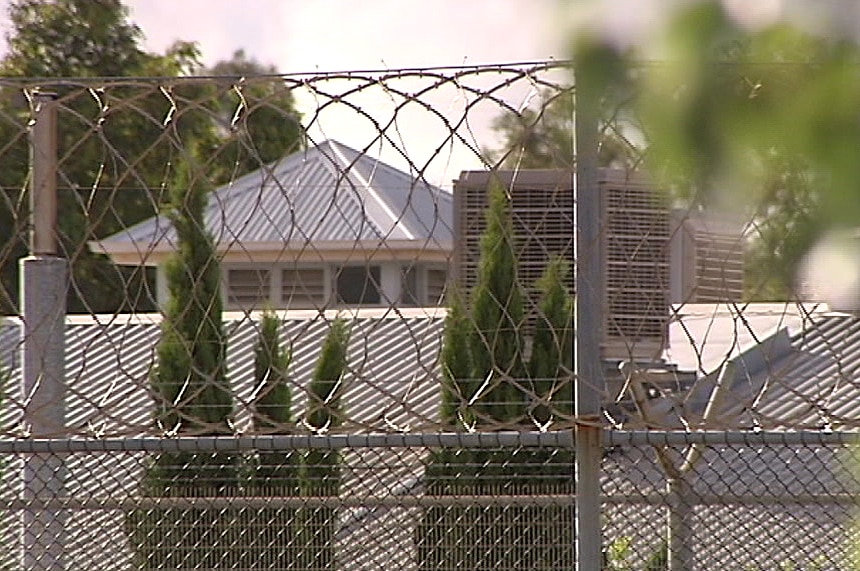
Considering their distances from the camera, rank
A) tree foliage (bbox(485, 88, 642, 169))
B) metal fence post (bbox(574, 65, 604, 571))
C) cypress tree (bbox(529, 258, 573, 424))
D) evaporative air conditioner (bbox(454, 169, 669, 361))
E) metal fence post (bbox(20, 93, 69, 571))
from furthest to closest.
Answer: evaporative air conditioner (bbox(454, 169, 669, 361))
cypress tree (bbox(529, 258, 573, 424))
metal fence post (bbox(20, 93, 69, 571))
metal fence post (bbox(574, 65, 604, 571))
tree foliage (bbox(485, 88, 642, 169))

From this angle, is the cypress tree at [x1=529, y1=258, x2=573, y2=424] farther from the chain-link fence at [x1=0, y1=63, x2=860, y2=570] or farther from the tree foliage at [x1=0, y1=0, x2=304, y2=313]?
the tree foliage at [x1=0, y1=0, x2=304, y2=313]

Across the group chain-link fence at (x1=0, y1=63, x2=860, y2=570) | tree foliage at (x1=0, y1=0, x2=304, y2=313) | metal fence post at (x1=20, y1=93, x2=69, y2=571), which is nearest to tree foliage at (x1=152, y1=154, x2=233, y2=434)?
tree foliage at (x1=0, y1=0, x2=304, y2=313)

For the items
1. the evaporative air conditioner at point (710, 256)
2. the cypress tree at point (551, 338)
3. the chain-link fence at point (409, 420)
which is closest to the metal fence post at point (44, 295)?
the chain-link fence at point (409, 420)

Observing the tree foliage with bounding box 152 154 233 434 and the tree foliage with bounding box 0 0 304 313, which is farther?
the tree foliage with bounding box 152 154 233 434

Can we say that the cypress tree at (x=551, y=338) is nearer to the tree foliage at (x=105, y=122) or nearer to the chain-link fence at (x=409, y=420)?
the chain-link fence at (x=409, y=420)

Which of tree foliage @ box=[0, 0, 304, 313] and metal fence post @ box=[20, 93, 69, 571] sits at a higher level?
tree foliage @ box=[0, 0, 304, 313]

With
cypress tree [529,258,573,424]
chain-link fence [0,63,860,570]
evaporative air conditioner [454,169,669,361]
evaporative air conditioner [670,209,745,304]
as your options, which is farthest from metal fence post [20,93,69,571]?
cypress tree [529,258,573,424]

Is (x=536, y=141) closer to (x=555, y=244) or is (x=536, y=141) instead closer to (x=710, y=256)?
(x=710, y=256)

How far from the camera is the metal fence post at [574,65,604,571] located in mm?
2398

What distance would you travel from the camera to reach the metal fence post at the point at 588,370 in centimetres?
240

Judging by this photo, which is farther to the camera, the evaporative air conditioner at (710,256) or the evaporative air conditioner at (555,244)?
the evaporative air conditioner at (555,244)

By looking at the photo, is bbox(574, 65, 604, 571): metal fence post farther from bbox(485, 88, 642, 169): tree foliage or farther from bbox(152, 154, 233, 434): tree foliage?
bbox(152, 154, 233, 434): tree foliage

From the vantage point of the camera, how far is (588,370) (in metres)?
2.41

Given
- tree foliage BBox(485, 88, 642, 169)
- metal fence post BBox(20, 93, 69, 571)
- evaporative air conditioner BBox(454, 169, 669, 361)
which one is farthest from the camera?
evaporative air conditioner BBox(454, 169, 669, 361)
